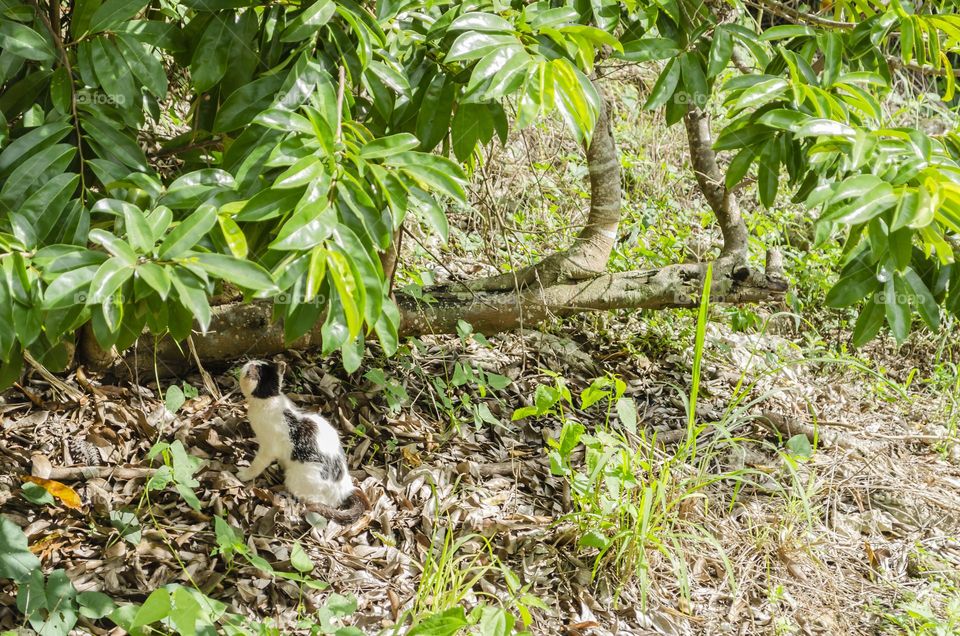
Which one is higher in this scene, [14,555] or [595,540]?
[14,555]

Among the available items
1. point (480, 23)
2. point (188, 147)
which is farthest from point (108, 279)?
point (188, 147)

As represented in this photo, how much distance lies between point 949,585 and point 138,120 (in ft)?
11.0

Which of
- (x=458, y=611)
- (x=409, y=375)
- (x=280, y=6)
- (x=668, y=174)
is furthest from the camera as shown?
(x=668, y=174)

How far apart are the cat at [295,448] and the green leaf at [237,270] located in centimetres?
146

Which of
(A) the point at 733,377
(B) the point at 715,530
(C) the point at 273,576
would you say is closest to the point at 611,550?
(B) the point at 715,530

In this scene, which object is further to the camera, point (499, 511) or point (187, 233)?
point (499, 511)

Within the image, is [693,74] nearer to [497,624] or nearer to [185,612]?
[497,624]

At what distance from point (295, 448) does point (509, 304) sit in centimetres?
118

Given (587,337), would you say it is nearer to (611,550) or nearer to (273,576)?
(611,550)

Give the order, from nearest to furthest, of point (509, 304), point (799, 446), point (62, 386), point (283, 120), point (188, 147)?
point (283, 120) < point (188, 147) < point (62, 386) < point (799, 446) < point (509, 304)

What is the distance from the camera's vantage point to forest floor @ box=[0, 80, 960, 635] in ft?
8.91

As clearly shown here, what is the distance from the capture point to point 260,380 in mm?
2951

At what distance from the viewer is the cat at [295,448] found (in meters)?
2.92

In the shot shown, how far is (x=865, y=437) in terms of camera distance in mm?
Answer: 3971
